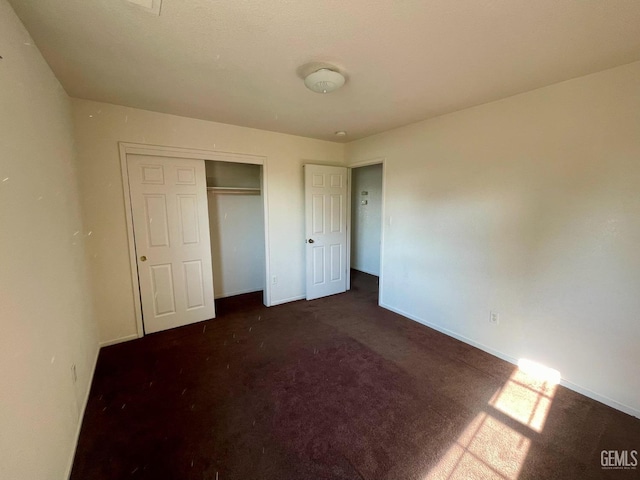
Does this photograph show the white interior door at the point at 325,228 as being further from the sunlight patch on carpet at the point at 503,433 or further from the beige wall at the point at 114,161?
the sunlight patch on carpet at the point at 503,433

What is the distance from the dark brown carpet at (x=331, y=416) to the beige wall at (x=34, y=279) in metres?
0.37

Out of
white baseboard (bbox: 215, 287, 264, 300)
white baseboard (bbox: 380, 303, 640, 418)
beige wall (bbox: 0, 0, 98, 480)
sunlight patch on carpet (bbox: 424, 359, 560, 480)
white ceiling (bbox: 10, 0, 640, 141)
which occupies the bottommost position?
sunlight patch on carpet (bbox: 424, 359, 560, 480)

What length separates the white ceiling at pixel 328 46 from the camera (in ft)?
4.25

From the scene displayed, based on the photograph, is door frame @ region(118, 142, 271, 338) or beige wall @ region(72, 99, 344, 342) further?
door frame @ region(118, 142, 271, 338)

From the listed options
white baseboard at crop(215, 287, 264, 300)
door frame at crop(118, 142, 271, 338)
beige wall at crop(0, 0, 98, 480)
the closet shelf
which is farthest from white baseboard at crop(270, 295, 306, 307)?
beige wall at crop(0, 0, 98, 480)

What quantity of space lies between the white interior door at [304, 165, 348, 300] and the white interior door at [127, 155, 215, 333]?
4.70 feet

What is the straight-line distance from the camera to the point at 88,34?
58.9 inches

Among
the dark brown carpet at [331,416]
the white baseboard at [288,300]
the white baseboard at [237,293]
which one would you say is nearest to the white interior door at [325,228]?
the white baseboard at [288,300]

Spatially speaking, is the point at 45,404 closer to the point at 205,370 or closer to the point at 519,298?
the point at 205,370

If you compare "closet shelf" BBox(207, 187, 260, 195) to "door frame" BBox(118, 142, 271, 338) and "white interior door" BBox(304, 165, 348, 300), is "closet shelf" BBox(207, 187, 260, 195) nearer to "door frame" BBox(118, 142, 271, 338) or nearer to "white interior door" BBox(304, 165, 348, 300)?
"door frame" BBox(118, 142, 271, 338)

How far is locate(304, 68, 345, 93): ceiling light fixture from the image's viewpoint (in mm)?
1824

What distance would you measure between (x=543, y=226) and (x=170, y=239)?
370cm

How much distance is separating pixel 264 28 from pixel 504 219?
244cm

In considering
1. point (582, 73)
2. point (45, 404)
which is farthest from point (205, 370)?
point (582, 73)
